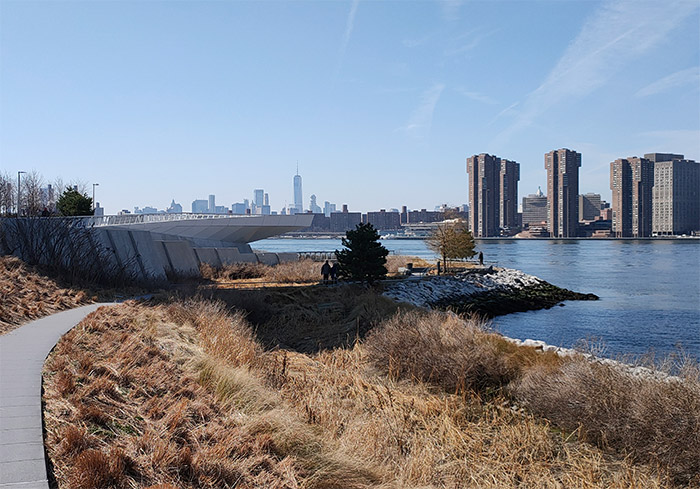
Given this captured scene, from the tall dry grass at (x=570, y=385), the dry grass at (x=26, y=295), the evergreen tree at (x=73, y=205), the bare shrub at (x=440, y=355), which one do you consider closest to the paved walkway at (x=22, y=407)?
the dry grass at (x=26, y=295)

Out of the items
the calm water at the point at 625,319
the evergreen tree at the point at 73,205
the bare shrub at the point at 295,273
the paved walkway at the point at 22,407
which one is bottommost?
the calm water at the point at 625,319

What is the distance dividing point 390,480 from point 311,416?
2.19 m

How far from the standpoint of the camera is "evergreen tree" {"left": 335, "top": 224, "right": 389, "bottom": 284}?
29.8 m

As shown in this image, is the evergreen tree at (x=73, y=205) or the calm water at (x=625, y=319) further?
the evergreen tree at (x=73, y=205)

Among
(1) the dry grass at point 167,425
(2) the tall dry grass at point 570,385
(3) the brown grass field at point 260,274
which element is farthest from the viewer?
(3) the brown grass field at point 260,274

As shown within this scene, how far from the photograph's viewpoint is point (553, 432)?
31.3 ft

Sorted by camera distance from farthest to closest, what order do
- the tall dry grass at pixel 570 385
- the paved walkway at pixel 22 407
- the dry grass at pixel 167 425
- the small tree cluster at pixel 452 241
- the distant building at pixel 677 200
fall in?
1. the distant building at pixel 677 200
2. the small tree cluster at pixel 452 241
3. the tall dry grass at pixel 570 385
4. the dry grass at pixel 167 425
5. the paved walkway at pixel 22 407

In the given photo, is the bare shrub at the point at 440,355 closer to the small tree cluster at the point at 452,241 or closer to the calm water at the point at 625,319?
the calm water at the point at 625,319

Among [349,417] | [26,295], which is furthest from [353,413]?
[26,295]

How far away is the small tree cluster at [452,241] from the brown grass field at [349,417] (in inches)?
1435

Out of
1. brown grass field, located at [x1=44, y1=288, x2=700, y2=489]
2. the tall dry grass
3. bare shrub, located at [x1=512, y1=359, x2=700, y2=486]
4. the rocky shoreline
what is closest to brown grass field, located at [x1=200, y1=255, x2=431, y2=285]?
the rocky shoreline

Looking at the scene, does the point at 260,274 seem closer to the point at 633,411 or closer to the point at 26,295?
the point at 26,295

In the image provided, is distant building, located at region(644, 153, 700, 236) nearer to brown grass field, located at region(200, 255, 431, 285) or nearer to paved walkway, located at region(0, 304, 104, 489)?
brown grass field, located at region(200, 255, 431, 285)

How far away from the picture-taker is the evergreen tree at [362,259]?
29.8m
